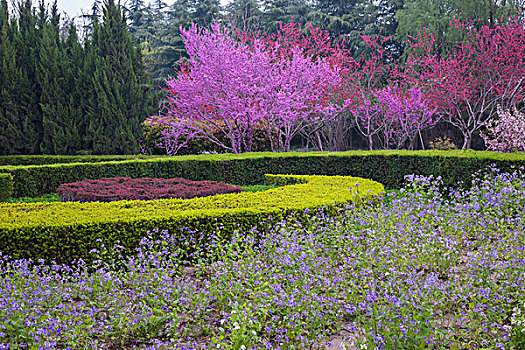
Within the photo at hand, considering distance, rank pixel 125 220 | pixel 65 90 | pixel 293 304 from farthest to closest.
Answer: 1. pixel 65 90
2. pixel 125 220
3. pixel 293 304

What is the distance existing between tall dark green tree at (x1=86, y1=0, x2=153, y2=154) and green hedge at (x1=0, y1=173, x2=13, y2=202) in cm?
499

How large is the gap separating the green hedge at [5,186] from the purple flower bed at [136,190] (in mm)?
1326

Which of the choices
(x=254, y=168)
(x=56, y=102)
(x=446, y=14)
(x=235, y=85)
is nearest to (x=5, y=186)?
(x=254, y=168)

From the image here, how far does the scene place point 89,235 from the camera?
4.42 meters

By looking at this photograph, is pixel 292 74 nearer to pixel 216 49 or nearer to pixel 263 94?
pixel 263 94

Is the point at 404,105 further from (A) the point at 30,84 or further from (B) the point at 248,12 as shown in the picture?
(B) the point at 248,12

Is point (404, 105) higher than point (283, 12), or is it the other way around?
point (283, 12)

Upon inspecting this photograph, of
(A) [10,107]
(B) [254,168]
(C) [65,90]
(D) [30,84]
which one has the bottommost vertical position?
(B) [254,168]

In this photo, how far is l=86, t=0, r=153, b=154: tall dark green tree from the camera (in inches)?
535

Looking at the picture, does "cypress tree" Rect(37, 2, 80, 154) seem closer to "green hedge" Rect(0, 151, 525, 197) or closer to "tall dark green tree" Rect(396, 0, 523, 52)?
"green hedge" Rect(0, 151, 525, 197)

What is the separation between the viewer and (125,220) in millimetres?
4523

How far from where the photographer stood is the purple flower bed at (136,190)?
715 centimetres

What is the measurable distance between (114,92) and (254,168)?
6568 millimetres

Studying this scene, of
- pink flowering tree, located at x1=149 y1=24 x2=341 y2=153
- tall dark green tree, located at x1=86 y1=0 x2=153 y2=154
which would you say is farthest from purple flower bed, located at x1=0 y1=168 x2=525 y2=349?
tall dark green tree, located at x1=86 y1=0 x2=153 y2=154
